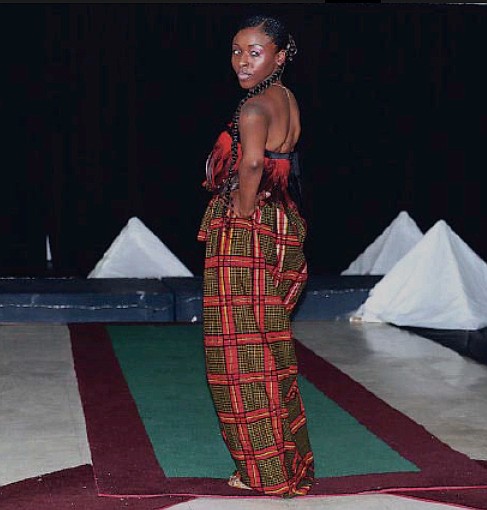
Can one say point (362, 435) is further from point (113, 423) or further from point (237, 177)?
point (237, 177)

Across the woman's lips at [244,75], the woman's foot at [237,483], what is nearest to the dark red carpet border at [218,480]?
the woman's foot at [237,483]

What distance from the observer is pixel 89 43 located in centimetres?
859

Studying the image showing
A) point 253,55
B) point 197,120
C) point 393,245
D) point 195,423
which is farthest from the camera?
point 197,120

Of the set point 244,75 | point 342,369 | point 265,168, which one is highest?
point 244,75

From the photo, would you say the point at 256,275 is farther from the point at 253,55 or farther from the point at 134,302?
the point at 134,302

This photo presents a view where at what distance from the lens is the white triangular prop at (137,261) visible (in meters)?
7.73

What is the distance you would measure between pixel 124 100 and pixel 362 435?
507 cm

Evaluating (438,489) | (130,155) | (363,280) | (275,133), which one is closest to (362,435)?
(438,489)

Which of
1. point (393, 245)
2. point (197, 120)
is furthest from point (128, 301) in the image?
point (197, 120)

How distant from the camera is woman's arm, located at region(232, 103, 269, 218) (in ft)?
10.6

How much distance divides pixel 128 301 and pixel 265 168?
142 inches

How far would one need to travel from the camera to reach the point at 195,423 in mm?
4367

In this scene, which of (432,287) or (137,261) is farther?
(137,261)

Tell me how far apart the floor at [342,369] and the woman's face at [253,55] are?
1150mm
